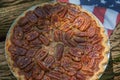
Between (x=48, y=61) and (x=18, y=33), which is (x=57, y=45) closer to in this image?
(x=48, y=61)

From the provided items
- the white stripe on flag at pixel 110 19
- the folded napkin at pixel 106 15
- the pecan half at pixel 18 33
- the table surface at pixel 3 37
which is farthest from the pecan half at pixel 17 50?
the white stripe on flag at pixel 110 19

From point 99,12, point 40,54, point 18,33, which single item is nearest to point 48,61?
point 40,54

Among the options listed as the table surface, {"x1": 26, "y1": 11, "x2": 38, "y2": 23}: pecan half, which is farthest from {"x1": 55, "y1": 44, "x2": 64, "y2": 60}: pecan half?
the table surface

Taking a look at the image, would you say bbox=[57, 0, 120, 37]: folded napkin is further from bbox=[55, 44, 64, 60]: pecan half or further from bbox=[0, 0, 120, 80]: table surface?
bbox=[55, 44, 64, 60]: pecan half

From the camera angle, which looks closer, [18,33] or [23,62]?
[23,62]

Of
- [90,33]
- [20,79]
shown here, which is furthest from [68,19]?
[20,79]
